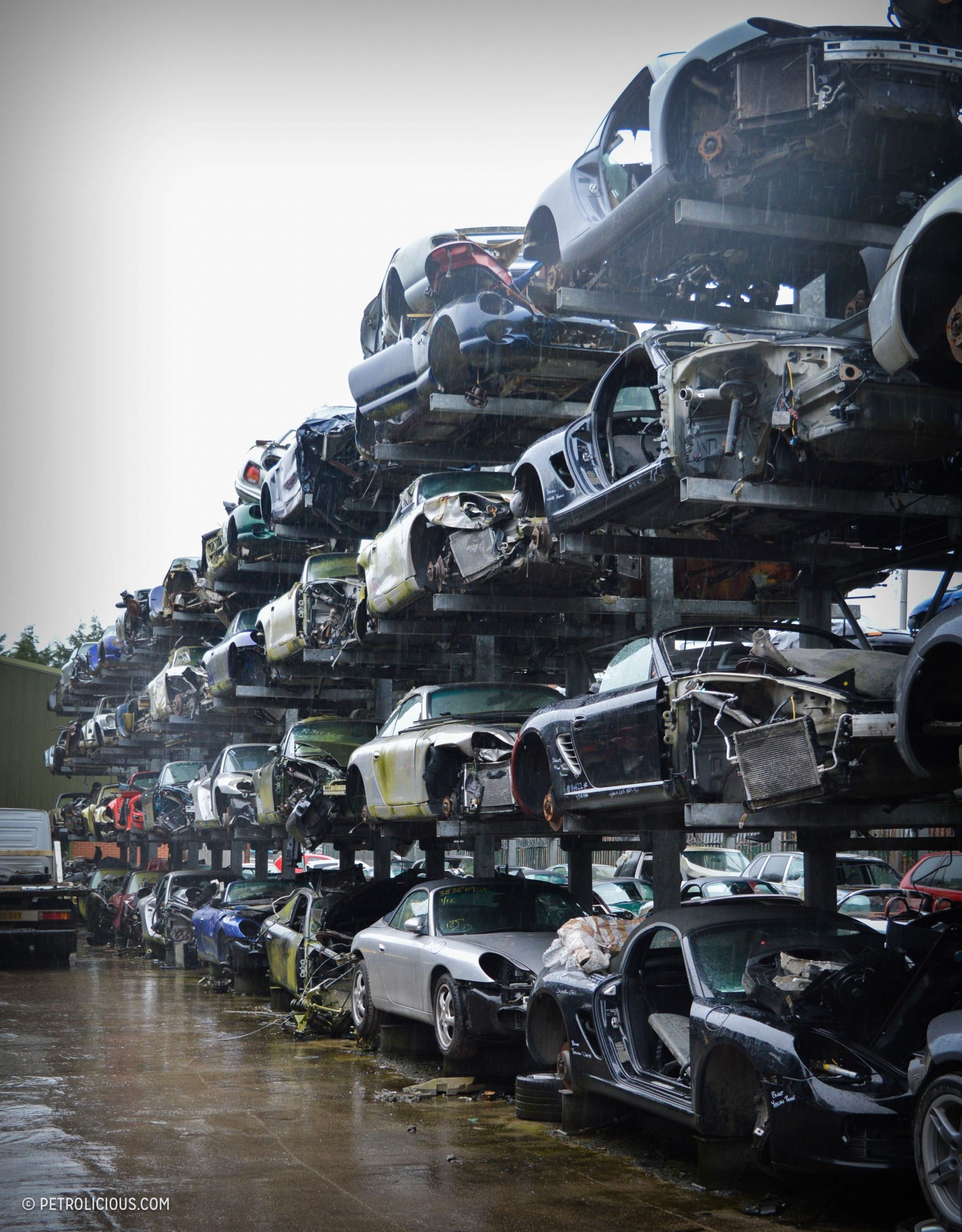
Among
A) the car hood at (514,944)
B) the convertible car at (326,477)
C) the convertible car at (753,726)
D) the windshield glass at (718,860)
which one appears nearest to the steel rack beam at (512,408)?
the convertible car at (326,477)

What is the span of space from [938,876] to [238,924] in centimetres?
850

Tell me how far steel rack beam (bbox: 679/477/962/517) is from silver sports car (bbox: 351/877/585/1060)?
12.7 feet

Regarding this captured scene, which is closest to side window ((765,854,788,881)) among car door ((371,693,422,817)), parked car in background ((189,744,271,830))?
parked car in background ((189,744,271,830))

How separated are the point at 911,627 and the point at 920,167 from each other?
453cm

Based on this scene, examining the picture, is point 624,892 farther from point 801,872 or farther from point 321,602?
point 321,602

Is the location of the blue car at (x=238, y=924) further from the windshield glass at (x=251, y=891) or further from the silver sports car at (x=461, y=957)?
the silver sports car at (x=461, y=957)

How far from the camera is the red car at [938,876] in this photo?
14.9 meters

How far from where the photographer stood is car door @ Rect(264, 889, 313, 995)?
1448 cm

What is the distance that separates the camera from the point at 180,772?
27266 millimetres

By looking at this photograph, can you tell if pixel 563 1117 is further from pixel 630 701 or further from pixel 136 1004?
pixel 136 1004

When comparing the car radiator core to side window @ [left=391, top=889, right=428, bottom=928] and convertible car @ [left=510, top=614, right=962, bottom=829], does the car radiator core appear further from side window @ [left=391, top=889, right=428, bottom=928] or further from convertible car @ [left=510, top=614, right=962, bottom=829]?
side window @ [left=391, top=889, right=428, bottom=928]

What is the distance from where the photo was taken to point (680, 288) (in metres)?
10.7

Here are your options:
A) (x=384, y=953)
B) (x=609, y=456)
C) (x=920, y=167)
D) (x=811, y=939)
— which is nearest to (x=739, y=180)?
(x=920, y=167)

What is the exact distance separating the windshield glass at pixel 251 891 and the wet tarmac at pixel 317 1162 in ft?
20.7
